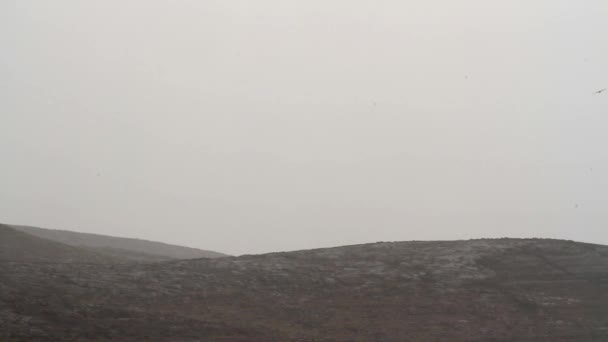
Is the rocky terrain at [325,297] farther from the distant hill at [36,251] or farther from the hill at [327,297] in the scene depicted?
the distant hill at [36,251]

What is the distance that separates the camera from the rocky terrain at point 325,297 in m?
17.4

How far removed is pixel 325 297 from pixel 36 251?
1842 cm

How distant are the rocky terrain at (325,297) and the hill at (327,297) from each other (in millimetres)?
49

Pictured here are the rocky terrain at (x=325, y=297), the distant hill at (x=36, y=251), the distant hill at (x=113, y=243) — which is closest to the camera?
the rocky terrain at (x=325, y=297)

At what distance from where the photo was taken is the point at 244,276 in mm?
24484

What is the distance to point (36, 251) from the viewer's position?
1233 inches

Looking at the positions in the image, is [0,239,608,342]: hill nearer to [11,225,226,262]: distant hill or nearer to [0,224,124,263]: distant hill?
[0,224,124,263]: distant hill

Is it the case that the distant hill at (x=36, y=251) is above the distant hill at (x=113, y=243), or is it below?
below

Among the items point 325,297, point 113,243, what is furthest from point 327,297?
point 113,243

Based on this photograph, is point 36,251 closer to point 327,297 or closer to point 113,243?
point 327,297

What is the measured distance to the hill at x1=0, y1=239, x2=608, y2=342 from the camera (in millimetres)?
17453

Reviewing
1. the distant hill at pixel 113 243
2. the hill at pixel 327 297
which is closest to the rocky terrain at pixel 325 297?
the hill at pixel 327 297

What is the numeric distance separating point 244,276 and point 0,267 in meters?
9.61

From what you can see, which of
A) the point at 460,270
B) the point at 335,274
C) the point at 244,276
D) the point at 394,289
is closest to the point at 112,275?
the point at 244,276
